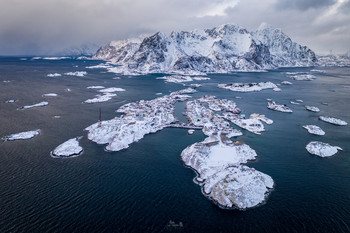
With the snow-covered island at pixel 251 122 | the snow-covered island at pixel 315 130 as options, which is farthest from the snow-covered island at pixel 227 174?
the snow-covered island at pixel 315 130

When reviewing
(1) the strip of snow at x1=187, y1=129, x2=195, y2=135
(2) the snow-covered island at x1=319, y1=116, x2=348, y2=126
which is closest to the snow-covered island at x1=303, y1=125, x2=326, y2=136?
(2) the snow-covered island at x1=319, y1=116, x2=348, y2=126

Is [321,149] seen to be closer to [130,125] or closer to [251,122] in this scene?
[251,122]

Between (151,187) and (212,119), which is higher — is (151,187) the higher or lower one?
the lower one

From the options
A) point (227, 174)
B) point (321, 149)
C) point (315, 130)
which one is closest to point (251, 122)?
point (315, 130)

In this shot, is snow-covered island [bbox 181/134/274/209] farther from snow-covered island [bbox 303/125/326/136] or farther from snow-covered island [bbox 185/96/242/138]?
snow-covered island [bbox 303/125/326/136]

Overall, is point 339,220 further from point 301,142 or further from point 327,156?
point 301,142

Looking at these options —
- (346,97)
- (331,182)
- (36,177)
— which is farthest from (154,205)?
(346,97)
